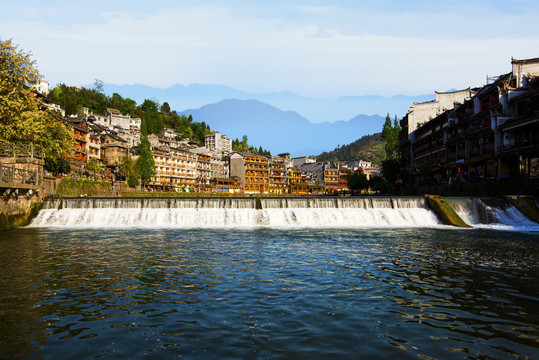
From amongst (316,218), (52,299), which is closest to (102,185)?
(316,218)

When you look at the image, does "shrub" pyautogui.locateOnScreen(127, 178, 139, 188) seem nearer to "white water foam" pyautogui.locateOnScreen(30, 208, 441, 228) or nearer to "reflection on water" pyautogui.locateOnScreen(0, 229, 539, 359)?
"white water foam" pyautogui.locateOnScreen(30, 208, 441, 228)

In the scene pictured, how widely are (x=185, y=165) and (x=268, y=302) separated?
11223cm

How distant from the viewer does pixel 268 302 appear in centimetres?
1032

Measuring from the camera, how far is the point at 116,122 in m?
153

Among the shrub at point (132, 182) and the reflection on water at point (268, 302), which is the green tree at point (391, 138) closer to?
the shrub at point (132, 182)

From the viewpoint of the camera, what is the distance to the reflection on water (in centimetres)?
745

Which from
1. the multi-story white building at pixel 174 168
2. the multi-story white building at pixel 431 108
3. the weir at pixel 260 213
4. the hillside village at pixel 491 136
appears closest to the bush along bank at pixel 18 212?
the weir at pixel 260 213

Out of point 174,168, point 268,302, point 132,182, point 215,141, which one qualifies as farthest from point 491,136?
point 215,141

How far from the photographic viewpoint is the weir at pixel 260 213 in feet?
112

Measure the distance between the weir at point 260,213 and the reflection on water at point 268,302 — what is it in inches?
558

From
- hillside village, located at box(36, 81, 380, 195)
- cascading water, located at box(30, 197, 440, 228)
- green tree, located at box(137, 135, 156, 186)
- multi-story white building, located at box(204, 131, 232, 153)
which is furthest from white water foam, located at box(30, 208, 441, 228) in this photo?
multi-story white building, located at box(204, 131, 232, 153)

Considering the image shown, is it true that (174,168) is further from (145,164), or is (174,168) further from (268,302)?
(268,302)

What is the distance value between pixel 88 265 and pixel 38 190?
78.8 ft

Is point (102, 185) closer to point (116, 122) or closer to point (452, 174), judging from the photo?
point (452, 174)
